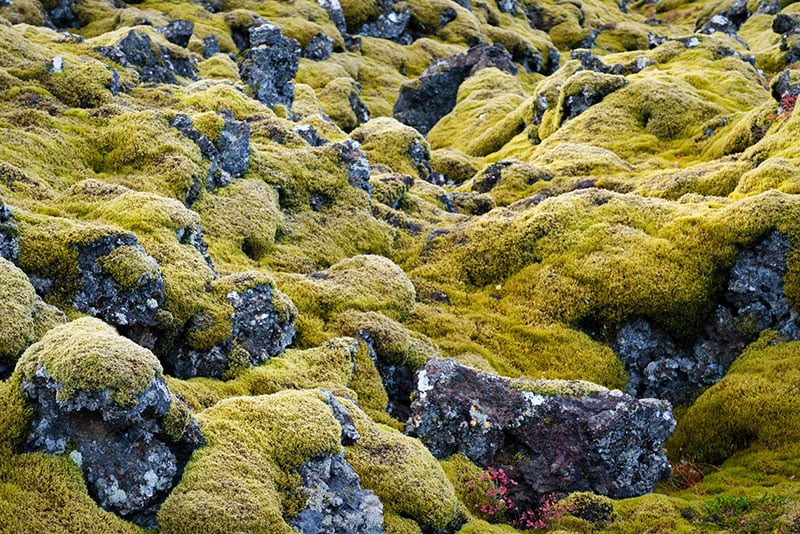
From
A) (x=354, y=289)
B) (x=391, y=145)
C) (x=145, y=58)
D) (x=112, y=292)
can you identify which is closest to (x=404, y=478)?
(x=112, y=292)

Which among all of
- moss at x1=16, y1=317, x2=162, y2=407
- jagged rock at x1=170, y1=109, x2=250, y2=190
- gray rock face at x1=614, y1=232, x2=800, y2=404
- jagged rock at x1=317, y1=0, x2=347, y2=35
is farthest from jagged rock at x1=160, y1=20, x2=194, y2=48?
moss at x1=16, y1=317, x2=162, y2=407

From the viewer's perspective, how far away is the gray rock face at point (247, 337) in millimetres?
11703

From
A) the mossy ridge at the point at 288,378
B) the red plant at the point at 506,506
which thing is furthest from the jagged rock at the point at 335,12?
the red plant at the point at 506,506

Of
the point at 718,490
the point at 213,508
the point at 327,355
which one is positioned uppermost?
the point at 213,508

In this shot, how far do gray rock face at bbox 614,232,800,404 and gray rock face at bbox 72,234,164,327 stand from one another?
1247 cm

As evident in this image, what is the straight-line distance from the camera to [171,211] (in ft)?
47.2

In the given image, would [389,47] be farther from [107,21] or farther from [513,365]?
[513,365]

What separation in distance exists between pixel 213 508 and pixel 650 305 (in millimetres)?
13899

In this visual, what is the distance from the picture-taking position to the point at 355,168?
77.6 ft

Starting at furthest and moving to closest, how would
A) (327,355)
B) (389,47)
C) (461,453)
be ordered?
1. (389,47)
2. (327,355)
3. (461,453)

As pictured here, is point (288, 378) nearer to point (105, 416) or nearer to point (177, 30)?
point (105, 416)

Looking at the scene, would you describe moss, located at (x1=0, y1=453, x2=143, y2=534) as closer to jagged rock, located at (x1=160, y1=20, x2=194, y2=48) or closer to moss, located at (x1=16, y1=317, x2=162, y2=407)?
moss, located at (x1=16, y1=317, x2=162, y2=407)

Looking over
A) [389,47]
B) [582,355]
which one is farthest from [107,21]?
[582,355]

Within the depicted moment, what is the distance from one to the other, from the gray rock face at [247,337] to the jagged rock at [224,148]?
298 inches
